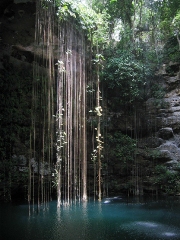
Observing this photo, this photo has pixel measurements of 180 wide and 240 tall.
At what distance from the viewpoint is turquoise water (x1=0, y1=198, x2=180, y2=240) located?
3.92m

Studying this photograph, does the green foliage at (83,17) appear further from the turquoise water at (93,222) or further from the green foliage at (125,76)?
the turquoise water at (93,222)

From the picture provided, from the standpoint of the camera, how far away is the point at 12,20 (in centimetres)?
839

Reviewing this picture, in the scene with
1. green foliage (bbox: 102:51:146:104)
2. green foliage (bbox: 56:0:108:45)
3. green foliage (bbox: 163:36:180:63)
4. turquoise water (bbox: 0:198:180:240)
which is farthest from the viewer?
green foliage (bbox: 163:36:180:63)

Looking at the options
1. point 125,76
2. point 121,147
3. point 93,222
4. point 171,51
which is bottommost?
point 93,222

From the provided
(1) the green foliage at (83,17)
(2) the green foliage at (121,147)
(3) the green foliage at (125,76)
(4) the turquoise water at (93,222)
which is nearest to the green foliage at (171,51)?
(3) the green foliage at (125,76)

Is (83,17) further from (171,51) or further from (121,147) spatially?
(121,147)

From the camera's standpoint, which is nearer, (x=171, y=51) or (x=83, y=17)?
(x=83, y=17)

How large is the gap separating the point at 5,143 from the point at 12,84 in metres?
2.05

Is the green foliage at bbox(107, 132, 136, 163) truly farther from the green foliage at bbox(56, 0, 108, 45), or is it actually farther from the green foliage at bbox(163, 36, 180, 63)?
the green foliage at bbox(163, 36, 180, 63)

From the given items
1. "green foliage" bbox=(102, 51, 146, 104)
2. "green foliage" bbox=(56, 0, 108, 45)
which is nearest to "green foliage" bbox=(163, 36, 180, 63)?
"green foliage" bbox=(102, 51, 146, 104)

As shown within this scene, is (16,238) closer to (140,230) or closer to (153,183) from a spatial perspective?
(140,230)

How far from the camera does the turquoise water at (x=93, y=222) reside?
3924mm

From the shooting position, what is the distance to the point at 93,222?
4.81 metres

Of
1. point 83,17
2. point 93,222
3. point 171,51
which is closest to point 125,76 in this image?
point 171,51
